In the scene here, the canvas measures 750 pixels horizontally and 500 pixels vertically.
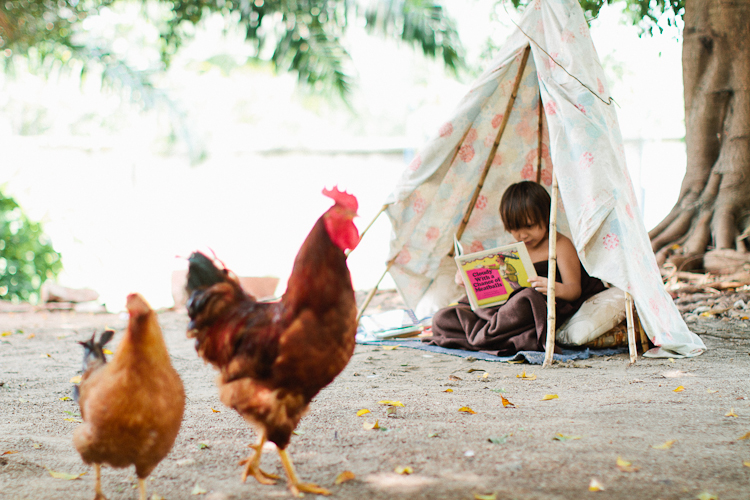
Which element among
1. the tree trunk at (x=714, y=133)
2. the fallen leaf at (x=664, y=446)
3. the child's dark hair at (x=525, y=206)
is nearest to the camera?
the fallen leaf at (x=664, y=446)

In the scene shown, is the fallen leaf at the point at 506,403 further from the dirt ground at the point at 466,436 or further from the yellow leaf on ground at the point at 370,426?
the yellow leaf on ground at the point at 370,426

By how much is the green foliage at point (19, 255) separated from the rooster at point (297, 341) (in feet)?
23.4

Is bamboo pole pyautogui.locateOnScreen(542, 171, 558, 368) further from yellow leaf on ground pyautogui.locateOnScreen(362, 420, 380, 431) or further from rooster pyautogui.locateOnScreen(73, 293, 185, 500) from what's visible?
rooster pyautogui.locateOnScreen(73, 293, 185, 500)

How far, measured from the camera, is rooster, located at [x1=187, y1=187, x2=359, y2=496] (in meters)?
1.62

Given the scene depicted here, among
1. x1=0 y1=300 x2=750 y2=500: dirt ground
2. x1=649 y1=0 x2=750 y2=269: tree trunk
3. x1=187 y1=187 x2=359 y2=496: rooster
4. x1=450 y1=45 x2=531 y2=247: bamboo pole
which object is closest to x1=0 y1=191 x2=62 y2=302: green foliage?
x1=0 y1=300 x2=750 y2=500: dirt ground

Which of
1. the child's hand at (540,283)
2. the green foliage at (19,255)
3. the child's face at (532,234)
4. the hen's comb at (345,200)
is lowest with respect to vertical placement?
the green foliage at (19,255)

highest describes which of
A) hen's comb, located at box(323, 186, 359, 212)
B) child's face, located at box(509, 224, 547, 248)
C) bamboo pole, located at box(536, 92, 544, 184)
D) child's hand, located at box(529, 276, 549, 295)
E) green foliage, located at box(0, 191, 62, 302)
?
bamboo pole, located at box(536, 92, 544, 184)

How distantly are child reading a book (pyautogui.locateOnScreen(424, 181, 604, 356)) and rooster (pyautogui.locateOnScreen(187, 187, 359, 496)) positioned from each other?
7.10 ft

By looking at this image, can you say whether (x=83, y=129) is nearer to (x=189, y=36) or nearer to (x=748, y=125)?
(x=189, y=36)

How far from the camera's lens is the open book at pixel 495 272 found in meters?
3.61

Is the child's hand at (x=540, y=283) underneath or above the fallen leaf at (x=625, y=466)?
above

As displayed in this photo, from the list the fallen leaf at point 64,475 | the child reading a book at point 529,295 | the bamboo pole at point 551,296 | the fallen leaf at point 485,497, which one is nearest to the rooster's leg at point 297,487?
the fallen leaf at point 485,497

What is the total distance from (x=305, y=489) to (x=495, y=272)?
2.38m

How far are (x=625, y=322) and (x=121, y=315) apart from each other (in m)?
5.64
